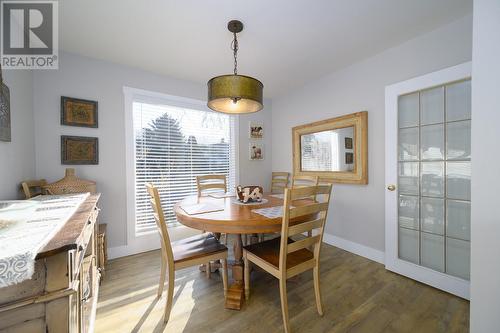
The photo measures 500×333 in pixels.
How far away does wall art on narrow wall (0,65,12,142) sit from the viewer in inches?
56.4

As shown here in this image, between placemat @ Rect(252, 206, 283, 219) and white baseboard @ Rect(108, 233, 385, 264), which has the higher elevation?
placemat @ Rect(252, 206, 283, 219)

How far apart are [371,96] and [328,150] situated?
2.77 feet

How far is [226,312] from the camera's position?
1563 millimetres

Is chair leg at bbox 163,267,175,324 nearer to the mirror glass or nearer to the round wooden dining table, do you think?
the round wooden dining table

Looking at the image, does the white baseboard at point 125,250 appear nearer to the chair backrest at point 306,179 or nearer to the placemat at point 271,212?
the placemat at point 271,212

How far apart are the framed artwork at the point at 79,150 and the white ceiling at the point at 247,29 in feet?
3.23

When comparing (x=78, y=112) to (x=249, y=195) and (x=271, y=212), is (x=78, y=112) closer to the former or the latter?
(x=249, y=195)

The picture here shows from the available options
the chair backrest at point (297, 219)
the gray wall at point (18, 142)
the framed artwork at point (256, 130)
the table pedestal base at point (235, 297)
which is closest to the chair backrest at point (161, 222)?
the table pedestal base at point (235, 297)

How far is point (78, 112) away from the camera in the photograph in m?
2.29

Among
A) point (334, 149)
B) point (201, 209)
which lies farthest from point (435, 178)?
point (201, 209)

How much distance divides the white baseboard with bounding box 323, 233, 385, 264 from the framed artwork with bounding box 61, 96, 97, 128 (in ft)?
11.3

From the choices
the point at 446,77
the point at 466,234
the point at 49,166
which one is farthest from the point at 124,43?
the point at 466,234

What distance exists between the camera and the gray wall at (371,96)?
187 cm

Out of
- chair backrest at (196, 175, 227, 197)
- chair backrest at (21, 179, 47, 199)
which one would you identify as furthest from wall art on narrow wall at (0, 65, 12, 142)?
chair backrest at (196, 175, 227, 197)
